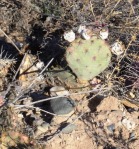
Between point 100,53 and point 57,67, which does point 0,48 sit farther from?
point 100,53

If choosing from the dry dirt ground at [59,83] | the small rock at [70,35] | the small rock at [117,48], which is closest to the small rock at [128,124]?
the dry dirt ground at [59,83]

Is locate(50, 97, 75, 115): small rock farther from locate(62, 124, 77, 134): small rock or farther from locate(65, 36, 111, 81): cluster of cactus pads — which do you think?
locate(65, 36, 111, 81): cluster of cactus pads

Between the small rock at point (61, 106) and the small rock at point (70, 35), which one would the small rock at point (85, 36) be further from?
the small rock at point (61, 106)

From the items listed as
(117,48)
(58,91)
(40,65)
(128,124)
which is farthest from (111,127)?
(40,65)

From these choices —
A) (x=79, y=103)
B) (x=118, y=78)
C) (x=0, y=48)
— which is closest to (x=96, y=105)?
(x=79, y=103)

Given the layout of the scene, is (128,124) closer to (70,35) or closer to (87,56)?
(87,56)

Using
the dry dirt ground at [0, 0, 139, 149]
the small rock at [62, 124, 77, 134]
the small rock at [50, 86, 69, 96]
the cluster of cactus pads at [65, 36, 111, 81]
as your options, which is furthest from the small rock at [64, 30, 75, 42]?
the small rock at [62, 124, 77, 134]

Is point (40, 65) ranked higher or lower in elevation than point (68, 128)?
higher
